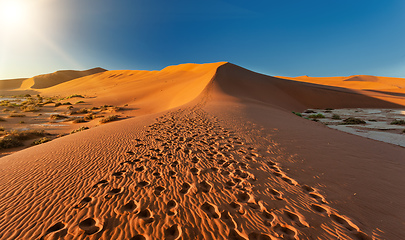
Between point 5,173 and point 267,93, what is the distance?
86.9 ft

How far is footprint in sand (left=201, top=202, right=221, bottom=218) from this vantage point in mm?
2486

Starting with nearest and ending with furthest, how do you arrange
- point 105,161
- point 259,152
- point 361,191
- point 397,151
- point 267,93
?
point 361,191 → point 105,161 → point 259,152 → point 397,151 → point 267,93

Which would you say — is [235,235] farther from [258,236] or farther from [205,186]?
[205,186]

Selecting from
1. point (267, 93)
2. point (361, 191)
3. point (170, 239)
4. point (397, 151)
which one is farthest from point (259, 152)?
point (267, 93)

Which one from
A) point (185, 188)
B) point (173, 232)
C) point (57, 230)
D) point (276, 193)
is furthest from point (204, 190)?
point (57, 230)

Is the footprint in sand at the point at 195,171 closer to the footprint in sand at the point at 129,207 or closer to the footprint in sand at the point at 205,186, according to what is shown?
the footprint in sand at the point at 205,186

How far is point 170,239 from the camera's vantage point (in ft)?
6.73

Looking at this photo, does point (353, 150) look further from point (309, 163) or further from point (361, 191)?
point (361, 191)

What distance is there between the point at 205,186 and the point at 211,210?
68 centimetres

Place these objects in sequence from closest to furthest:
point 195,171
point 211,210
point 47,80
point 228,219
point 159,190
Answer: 1. point 228,219
2. point 211,210
3. point 159,190
4. point 195,171
5. point 47,80

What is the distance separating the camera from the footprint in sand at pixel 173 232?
6.86 ft

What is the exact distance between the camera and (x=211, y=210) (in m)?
2.60

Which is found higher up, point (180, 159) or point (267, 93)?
point (267, 93)

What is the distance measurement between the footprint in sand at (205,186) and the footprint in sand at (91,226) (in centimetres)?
166
